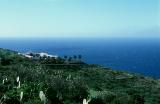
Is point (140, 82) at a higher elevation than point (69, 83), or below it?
below

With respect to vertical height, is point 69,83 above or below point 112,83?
above

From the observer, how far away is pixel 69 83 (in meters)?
30.6

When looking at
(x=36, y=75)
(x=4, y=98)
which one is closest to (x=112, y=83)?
(x=36, y=75)

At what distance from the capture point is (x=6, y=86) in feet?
103

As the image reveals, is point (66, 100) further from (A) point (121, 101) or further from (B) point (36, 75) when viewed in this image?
(B) point (36, 75)

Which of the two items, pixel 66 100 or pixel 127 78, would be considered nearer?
pixel 66 100

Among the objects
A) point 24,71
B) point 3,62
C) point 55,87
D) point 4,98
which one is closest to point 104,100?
point 55,87

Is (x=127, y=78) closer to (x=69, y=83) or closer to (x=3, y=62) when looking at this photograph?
(x=3, y=62)

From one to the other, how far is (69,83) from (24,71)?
7.78m

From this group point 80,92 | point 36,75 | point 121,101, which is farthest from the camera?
point 36,75

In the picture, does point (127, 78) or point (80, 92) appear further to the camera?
point (127, 78)

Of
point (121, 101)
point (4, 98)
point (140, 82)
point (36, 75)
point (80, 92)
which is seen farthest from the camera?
point (140, 82)

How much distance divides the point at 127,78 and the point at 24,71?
24.1 m

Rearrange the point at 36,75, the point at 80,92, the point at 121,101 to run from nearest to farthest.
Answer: the point at 121,101 → the point at 80,92 → the point at 36,75
